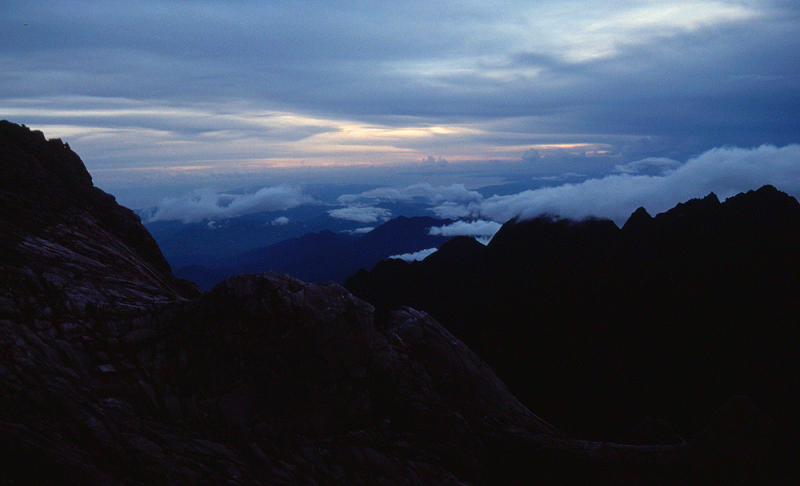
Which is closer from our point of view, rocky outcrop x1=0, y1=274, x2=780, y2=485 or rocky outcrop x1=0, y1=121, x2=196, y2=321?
rocky outcrop x1=0, y1=274, x2=780, y2=485

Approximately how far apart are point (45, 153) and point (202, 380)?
2886 centimetres

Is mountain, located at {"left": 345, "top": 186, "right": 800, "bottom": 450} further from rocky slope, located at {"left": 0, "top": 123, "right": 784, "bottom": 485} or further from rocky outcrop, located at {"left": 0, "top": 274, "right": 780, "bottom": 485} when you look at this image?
rocky outcrop, located at {"left": 0, "top": 274, "right": 780, "bottom": 485}

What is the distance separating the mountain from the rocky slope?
101m

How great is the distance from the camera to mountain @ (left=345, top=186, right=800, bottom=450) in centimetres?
11831

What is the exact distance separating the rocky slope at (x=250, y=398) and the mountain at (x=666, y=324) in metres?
101

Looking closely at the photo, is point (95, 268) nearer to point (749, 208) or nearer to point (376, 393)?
point (376, 393)

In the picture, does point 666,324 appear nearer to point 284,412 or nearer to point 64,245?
point 284,412

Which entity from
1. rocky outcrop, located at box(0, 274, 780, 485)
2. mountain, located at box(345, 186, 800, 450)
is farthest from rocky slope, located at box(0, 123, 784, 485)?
mountain, located at box(345, 186, 800, 450)

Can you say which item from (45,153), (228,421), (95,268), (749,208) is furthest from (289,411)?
(749,208)

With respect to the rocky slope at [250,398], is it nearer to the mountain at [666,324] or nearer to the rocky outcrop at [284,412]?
the rocky outcrop at [284,412]

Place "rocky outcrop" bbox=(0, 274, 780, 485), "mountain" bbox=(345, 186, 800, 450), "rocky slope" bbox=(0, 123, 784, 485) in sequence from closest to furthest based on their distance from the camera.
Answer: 1. "rocky outcrop" bbox=(0, 274, 780, 485)
2. "rocky slope" bbox=(0, 123, 784, 485)
3. "mountain" bbox=(345, 186, 800, 450)

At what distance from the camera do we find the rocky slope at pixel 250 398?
709 inches

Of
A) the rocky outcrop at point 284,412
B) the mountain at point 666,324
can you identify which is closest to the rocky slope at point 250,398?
the rocky outcrop at point 284,412

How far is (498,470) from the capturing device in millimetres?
25219
